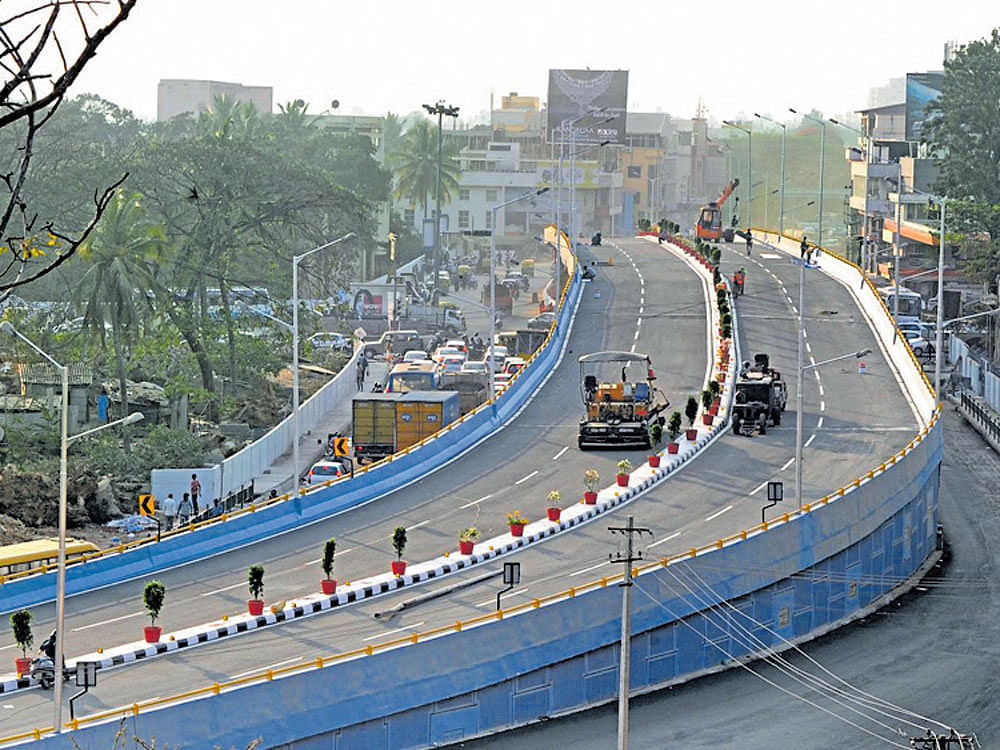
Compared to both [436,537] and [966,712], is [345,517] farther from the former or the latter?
[966,712]

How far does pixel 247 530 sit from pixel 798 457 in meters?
14.9

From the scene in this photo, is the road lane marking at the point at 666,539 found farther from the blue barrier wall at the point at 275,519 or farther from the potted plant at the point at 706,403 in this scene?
the potted plant at the point at 706,403

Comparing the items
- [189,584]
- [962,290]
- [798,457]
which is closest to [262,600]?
[189,584]

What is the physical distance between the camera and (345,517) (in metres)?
50.1

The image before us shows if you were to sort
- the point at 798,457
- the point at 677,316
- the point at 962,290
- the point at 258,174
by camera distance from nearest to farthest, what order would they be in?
the point at 798,457
the point at 677,316
the point at 258,174
the point at 962,290

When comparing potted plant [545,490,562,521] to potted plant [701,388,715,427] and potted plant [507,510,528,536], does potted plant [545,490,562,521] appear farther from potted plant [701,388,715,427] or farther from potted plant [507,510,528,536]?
potted plant [701,388,715,427]

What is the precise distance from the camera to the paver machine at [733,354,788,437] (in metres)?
59.6

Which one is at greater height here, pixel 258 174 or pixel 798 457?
pixel 258 174

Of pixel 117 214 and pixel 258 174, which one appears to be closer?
pixel 117 214

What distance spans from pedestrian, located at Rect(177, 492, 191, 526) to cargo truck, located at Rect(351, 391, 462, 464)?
7618 millimetres

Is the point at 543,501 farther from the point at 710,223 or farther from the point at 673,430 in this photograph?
the point at 710,223

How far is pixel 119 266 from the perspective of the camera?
65938 millimetres

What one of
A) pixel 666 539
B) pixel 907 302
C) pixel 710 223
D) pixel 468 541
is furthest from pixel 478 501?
pixel 710 223

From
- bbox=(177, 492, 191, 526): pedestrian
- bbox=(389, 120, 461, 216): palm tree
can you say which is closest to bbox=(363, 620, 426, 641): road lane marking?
bbox=(177, 492, 191, 526): pedestrian
